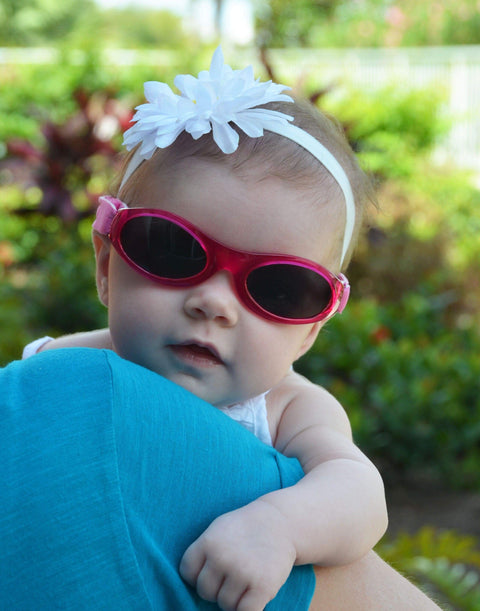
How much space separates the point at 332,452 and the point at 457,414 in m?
3.68

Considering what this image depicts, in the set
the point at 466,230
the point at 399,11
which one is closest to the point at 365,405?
the point at 466,230

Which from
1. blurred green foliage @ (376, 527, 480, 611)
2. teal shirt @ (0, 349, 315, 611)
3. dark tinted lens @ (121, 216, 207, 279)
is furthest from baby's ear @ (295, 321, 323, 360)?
blurred green foliage @ (376, 527, 480, 611)

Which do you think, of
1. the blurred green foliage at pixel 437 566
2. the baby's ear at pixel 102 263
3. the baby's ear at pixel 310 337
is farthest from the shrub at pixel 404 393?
the baby's ear at pixel 102 263

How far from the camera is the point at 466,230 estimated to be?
1044 centimetres

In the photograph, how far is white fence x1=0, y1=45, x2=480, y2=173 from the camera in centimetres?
1619

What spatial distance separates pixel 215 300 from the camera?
131cm

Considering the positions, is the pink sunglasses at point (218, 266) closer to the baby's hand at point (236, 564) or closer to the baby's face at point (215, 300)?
the baby's face at point (215, 300)

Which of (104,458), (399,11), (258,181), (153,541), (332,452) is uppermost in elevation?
(258,181)

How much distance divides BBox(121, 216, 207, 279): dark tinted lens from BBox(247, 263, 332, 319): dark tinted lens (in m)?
0.10

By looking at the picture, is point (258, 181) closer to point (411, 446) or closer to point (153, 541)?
point (153, 541)

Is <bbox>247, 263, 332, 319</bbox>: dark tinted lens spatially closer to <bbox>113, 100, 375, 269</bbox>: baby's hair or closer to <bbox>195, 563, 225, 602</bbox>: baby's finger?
<bbox>113, 100, 375, 269</bbox>: baby's hair

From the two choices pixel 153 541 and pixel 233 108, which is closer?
pixel 153 541

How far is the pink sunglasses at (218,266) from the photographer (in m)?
1.32

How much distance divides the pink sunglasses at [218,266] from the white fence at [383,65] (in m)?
14.9
